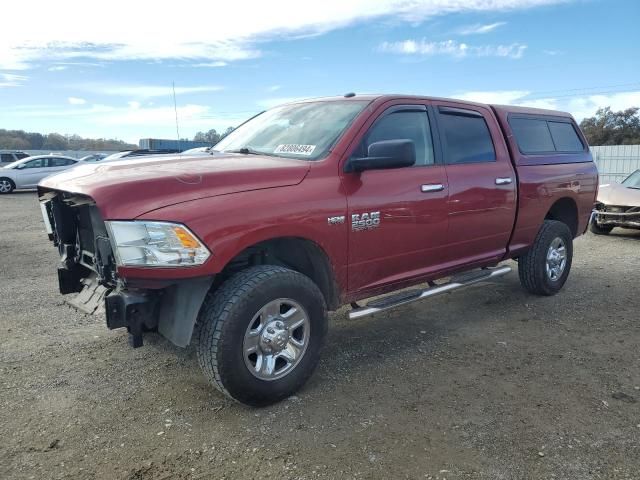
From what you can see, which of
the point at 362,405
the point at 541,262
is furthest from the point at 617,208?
the point at 362,405

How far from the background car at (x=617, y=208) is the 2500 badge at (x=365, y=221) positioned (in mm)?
7901

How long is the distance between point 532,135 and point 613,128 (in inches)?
1907

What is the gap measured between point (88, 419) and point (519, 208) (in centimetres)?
412

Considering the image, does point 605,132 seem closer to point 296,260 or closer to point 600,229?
point 600,229

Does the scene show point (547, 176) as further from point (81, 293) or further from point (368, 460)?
point (81, 293)

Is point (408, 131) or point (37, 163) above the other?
point (408, 131)

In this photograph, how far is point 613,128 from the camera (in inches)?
1839

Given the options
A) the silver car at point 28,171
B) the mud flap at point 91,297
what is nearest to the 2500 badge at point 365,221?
the mud flap at point 91,297

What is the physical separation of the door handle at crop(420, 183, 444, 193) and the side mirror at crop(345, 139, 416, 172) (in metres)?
0.55

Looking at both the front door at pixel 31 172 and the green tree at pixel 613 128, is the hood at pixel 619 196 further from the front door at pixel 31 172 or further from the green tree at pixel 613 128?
the green tree at pixel 613 128

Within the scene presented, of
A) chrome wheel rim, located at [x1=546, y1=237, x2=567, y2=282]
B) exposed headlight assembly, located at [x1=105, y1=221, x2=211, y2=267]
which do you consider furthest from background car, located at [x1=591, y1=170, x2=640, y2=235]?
exposed headlight assembly, located at [x1=105, y1=221, x2=211, y2=267]

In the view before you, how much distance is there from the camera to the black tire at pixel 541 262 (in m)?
5.59

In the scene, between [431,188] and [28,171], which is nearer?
[431,188]

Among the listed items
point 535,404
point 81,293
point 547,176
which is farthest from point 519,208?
point 81,293
